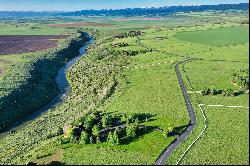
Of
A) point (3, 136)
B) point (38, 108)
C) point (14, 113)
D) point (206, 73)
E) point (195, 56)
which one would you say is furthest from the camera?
point (195, 56)

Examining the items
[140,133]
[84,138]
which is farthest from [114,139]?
[140,133]

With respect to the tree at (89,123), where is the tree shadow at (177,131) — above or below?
below

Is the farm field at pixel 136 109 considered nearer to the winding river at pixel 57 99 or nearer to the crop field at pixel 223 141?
the crop field at pixel 223 141

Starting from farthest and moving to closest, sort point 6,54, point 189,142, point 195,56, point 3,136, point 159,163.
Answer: point 6,54 < point 195,56 < point 3,136 < point 189,142 < point 159,163

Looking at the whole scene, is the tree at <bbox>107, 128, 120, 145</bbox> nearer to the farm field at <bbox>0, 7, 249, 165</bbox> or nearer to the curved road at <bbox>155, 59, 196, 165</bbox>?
the farm field at <bbox>0, 7, 249, 165</bbox>

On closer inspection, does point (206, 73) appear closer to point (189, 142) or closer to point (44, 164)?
point (189, 142)

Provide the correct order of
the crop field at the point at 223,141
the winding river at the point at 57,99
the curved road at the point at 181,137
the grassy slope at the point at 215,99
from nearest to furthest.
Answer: the crop field at the point at 223,141 < the curved road at the point at 181,137 < the grassy slope at the point at 215,99 < the winding river at the point at 57,99

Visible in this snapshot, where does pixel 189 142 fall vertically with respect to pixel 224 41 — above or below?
below

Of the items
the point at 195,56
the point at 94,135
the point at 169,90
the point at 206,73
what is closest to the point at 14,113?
the point at 94,135

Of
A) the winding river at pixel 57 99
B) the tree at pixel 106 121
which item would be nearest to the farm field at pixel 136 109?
the tree at pixel 106 121
